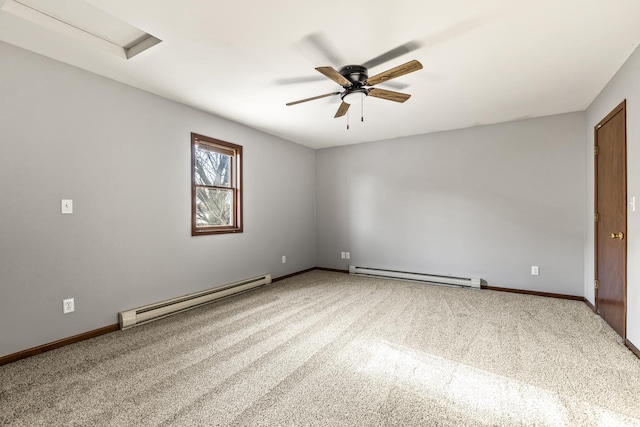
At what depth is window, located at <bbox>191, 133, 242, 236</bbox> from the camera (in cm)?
373

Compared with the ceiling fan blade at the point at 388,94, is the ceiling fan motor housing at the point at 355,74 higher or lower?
higher

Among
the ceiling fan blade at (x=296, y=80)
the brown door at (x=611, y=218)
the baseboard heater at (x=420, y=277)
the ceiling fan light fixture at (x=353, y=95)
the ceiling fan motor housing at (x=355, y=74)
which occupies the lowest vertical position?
the baseboard heater at (x=420, y=277)

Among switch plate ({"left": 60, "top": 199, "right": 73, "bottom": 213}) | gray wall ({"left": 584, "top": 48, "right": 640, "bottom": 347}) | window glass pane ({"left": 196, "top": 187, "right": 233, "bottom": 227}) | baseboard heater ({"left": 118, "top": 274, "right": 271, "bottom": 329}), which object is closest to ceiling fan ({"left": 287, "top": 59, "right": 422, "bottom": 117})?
gray wall ({"left": 584, "top": 48, "right": 640, "bottom": 347})

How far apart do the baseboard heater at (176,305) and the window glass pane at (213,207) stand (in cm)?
89

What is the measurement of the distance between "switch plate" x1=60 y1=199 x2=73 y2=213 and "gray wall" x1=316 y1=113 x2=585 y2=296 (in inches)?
157

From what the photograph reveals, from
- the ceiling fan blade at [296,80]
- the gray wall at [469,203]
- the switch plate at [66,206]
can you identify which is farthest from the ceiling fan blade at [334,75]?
the gray wall at [469,203]

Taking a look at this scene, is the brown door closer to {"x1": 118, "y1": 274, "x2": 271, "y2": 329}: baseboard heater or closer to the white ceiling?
the white ceiling

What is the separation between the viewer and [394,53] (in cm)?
240

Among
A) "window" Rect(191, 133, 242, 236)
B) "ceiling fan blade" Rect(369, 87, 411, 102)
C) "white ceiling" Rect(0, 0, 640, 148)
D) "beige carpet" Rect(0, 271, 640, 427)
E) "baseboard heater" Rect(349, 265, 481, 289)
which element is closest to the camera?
"beige carpet" Rect(0, 271, 640, 427)

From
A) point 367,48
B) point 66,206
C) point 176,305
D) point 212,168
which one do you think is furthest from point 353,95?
point 176,305

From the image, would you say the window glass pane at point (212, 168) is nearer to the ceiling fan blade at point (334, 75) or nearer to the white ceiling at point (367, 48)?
the white ceiling at point (367, 48)

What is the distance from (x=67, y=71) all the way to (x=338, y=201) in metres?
4.19

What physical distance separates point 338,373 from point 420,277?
3083 mm

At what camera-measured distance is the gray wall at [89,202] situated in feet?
7.57
